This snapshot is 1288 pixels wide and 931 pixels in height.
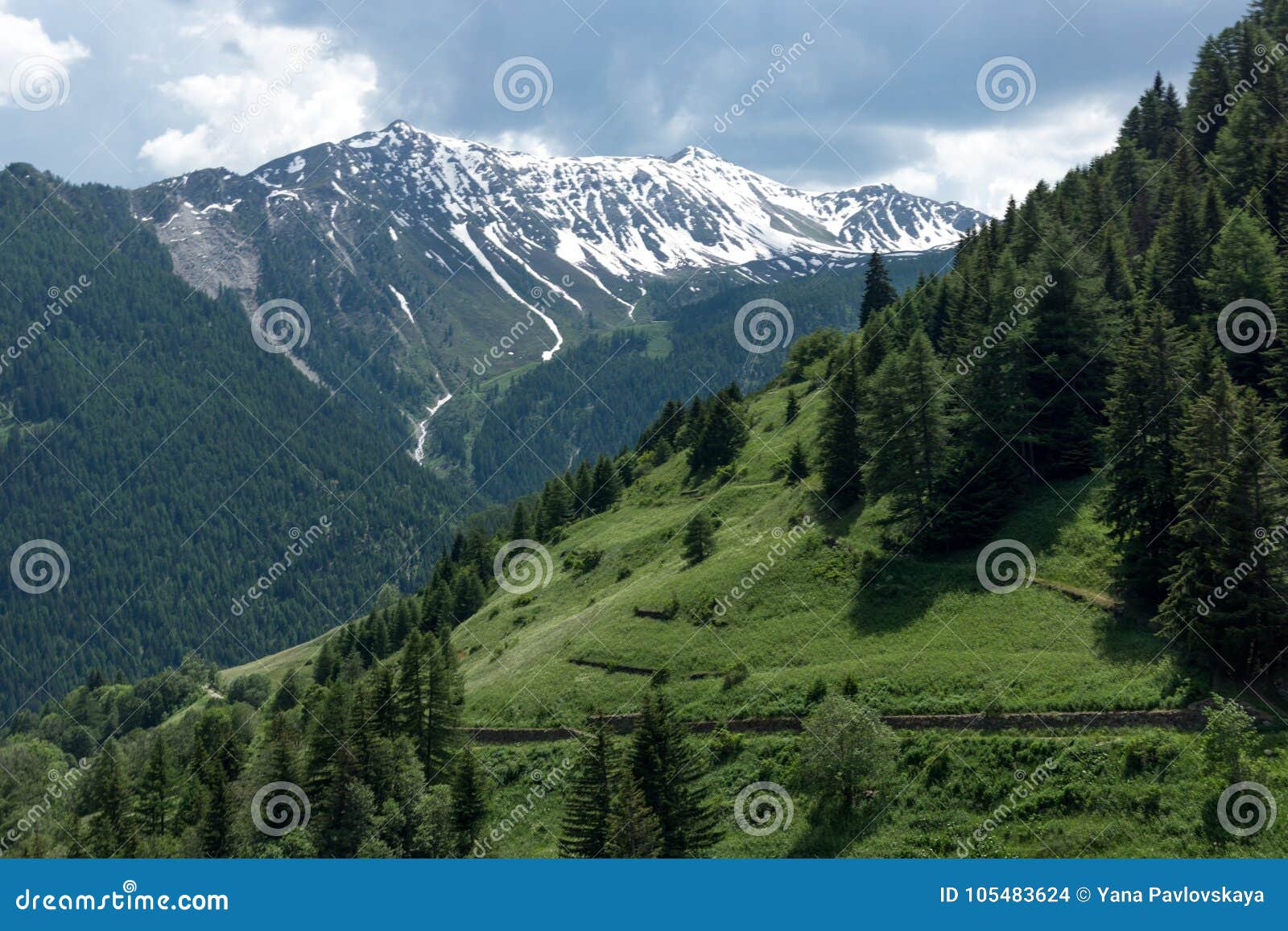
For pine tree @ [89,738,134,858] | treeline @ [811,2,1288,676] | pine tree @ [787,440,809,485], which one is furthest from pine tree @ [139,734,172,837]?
pine tree @ [787,440,809,485]

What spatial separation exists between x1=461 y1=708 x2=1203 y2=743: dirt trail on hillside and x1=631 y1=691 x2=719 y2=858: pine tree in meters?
6.37

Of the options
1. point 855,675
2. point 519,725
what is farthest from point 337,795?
point 855,675

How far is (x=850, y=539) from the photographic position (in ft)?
229

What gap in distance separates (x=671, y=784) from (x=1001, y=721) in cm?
1629

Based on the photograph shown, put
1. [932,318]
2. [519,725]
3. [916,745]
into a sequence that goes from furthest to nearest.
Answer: [932,318], [519,725], [916,745]

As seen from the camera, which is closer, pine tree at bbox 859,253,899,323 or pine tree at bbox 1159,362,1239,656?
pine tree at bbox 1159,362,1239,656

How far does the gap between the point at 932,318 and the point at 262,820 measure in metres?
72.6

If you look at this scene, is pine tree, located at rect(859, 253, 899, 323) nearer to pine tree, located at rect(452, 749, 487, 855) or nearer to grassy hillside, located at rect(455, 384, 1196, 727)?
grassy hillside, located at rect(455, 384, 1196, 727)

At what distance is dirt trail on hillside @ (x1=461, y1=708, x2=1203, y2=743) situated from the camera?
45.0 metres

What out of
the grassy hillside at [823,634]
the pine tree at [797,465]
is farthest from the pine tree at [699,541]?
the pine tree at [797,465]

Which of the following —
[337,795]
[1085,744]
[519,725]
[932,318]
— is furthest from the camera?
[932,318]

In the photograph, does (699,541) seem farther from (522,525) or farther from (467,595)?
(522,525)

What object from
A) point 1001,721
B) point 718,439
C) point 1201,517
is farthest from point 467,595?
point 1201,517

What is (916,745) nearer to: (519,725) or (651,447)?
(519,725)
